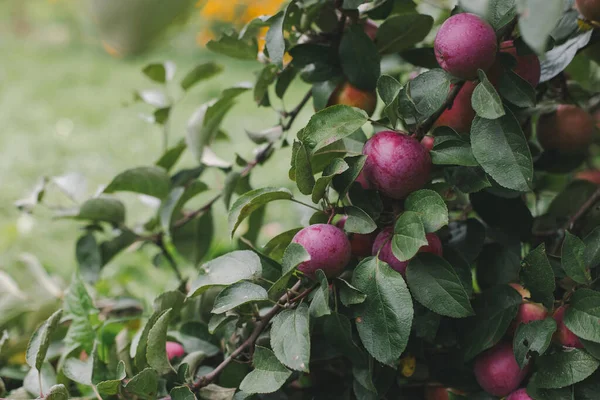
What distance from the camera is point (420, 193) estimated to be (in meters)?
0.50


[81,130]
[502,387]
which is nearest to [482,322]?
[502,387]

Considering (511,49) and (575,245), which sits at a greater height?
(511,49)

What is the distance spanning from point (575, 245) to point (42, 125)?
2.86 metres

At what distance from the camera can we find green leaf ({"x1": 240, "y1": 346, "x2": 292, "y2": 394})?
0.50 m

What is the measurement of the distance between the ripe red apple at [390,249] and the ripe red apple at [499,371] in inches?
4.3

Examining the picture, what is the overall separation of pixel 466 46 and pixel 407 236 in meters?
0.15

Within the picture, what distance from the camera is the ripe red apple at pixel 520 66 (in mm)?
542

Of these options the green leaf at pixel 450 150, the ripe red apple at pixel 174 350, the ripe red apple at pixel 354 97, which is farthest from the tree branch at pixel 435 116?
the ripe red apple at pixel 174 350

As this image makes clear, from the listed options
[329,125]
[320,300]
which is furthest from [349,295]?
[329,125]

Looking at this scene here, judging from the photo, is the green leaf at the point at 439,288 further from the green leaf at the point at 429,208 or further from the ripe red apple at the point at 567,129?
the ripe red apple at the point at 567,129

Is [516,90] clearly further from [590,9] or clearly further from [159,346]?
[159,346]

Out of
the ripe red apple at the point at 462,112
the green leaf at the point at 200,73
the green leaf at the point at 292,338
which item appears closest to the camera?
the green leaf at the point at 292,338

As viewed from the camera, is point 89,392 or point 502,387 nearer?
point 502,387

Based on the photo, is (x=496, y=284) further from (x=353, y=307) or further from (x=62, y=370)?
(x=62, y=370)
